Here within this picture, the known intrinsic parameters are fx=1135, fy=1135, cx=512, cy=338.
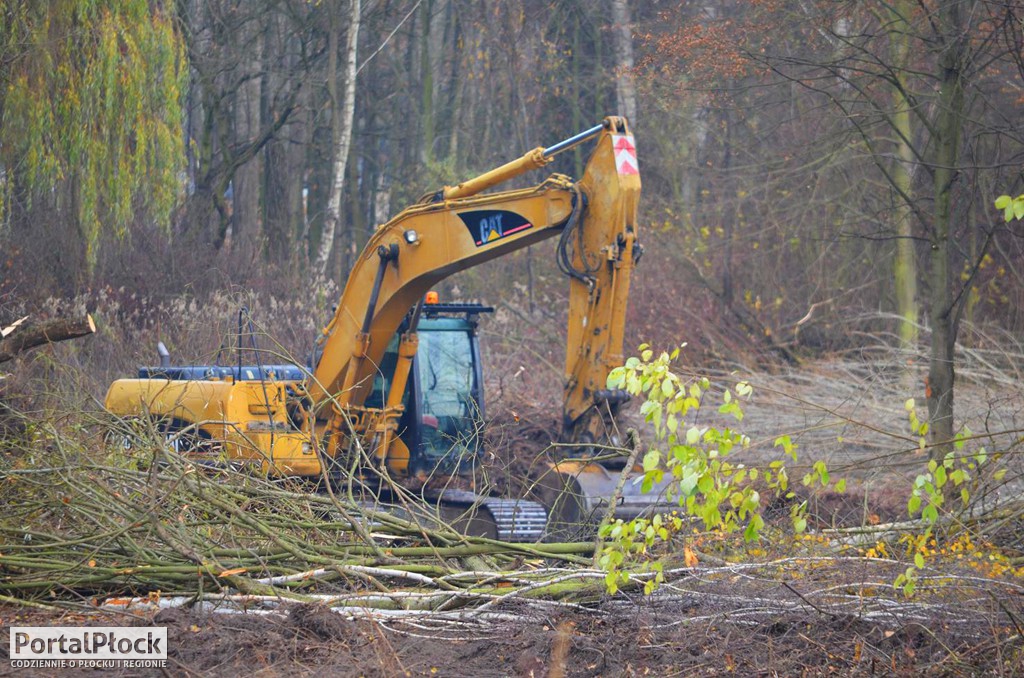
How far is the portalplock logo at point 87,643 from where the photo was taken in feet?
18.4

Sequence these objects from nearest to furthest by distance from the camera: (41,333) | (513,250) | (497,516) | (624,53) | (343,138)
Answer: (41,333)
(497,516)
(513,250)
(343,138)
(624,53)

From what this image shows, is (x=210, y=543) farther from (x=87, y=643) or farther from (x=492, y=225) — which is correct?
(x=492, y=225)

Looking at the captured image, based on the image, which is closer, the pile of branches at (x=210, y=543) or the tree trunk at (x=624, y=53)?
the pile of branches at (x=210, y=543)

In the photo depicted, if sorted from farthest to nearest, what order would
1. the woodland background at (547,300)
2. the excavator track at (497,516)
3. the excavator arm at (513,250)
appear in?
1. the excavator arm at (513,250)
2. the excavator track at (497,516)
3. the woodland background at (547,300)

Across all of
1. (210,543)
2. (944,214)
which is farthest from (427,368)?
(944,214)

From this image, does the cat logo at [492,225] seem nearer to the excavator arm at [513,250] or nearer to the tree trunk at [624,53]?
the excavator arm at [513,250]

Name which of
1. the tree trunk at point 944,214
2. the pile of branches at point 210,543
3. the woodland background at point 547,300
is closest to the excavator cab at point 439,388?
the woodland background at point 547,300

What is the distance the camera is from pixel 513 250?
385 inches

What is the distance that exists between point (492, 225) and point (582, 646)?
464 centimetres

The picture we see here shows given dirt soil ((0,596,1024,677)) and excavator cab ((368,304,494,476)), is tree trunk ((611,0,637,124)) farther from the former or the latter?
dirt soil ((0,596,1024,677))

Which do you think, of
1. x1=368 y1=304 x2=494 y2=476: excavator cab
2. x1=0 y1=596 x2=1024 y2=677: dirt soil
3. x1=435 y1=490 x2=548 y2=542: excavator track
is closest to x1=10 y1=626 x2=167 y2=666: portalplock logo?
x1=0 y1=596 x2=1024 y2=677: dirt soil

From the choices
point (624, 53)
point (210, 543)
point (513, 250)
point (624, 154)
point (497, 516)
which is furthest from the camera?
point (624, 53)

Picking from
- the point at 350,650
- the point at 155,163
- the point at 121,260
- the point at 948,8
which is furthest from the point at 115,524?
the point at 121,260

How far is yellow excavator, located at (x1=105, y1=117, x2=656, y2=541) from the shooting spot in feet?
30.7
